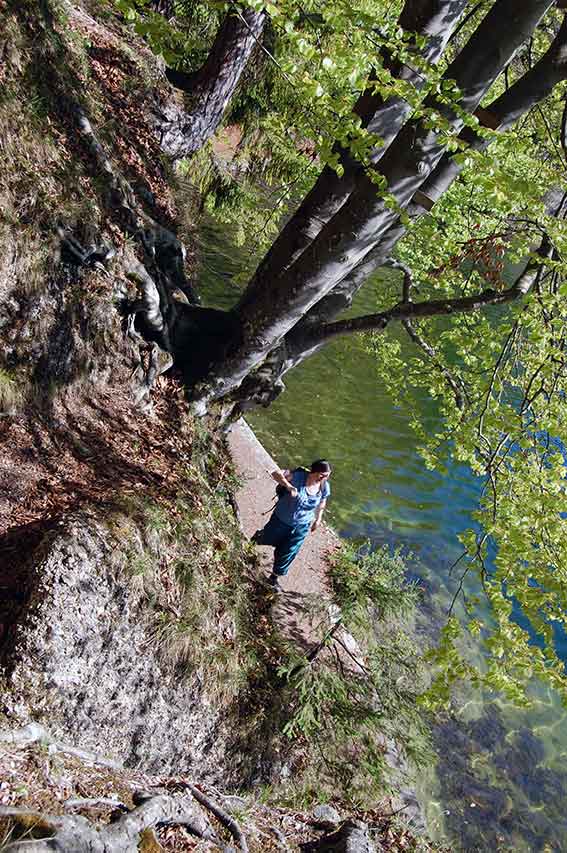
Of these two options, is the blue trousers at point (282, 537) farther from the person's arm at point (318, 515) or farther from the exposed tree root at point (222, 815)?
the exposed tree root at point (222, 815)

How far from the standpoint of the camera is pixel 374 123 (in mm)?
5242

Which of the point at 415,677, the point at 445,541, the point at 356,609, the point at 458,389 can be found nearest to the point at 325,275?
the point at 458,389

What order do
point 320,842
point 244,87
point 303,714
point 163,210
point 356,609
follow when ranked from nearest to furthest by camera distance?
point 320,842, point 303,714, point 356,609, point 163,210, point 244,87

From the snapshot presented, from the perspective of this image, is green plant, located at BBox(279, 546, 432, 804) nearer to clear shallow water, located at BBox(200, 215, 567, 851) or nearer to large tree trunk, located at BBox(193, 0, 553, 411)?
clear shallow water, located at BBox(200, 215, 567, 851)

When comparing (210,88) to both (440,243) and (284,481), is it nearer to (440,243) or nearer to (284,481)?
(440,243)

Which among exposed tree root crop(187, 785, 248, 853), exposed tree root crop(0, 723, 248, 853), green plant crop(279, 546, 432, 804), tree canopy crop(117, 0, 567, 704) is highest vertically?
tree canopy crop(117, 0, 567, 704)

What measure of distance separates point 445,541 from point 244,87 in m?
10.1

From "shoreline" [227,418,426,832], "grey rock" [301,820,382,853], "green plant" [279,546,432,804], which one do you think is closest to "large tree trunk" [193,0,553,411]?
"shoreline" [227,418,426,832]

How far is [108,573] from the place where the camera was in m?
4.56

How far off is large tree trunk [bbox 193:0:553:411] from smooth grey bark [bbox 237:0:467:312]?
17cm

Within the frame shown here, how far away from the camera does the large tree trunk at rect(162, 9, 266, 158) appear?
1027cm

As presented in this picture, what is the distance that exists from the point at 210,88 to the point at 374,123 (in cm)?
711

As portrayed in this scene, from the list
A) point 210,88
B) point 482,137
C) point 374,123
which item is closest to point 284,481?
point 374,123

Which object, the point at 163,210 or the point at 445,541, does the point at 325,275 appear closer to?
the point at 163,210
